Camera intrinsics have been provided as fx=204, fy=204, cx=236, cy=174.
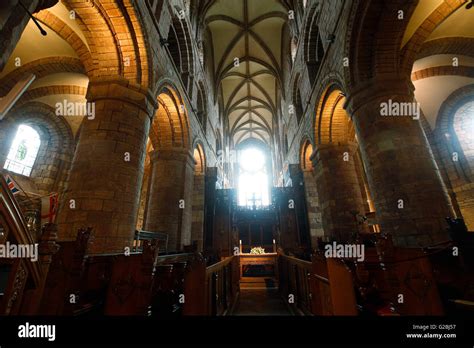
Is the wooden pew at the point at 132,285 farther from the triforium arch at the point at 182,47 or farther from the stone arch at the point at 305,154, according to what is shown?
the stone arch at the point at 305,154

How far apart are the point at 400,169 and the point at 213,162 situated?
31.9 feet

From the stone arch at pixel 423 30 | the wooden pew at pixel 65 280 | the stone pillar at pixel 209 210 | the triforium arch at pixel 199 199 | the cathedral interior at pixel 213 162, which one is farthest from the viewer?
the triforium arch at pixel 199 199

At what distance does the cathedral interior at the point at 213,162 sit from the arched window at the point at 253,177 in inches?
403

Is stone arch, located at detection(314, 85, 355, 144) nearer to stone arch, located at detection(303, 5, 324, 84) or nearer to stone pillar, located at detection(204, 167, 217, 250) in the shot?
stone arch, located at detection(303, 5, 324, 84)

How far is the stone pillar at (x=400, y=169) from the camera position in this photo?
3.69 metres

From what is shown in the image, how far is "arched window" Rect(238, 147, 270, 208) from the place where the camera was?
22.9 m

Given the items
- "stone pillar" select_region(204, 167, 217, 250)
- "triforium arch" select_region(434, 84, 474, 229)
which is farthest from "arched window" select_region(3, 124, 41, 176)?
"triforium arch" select_region(434, 84, 474, 229)

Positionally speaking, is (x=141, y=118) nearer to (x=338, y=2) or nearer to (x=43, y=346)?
(x=43, y=346)

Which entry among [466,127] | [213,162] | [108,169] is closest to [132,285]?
[108,169]

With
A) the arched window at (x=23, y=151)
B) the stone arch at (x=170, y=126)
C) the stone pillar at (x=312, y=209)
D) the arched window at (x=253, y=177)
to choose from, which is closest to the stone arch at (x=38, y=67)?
the arched window at (x=23, y=151)

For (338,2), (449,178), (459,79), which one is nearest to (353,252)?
(338,2)

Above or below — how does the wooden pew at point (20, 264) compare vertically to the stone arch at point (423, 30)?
below

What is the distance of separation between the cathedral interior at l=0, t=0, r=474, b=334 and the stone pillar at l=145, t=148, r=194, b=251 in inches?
1.9

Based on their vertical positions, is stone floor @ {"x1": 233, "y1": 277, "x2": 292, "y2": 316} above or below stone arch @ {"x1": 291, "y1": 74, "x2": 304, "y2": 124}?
below
